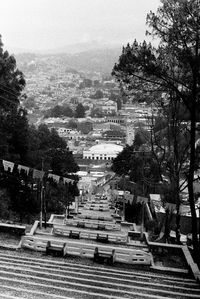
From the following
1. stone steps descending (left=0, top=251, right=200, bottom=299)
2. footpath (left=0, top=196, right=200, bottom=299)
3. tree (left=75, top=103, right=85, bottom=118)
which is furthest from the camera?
tree (left=75, top=103, right=85, bottom=118)

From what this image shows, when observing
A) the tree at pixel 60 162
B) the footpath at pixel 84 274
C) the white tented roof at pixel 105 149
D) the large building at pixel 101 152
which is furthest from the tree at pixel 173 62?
the white tented roof at pixel 105 149

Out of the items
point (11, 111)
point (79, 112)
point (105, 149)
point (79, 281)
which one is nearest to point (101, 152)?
point (105, 149)

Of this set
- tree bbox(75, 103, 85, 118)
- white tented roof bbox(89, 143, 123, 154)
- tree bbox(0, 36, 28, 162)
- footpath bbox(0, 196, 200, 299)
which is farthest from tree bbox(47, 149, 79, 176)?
tree bbox(75, 103, 85, 118)

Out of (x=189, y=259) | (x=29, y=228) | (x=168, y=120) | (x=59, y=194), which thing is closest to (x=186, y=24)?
(x=168, y=120)

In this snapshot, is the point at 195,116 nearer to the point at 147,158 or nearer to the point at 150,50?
the point at 150,50

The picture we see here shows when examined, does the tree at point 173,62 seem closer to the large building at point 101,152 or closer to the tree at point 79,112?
the large building at point 101,152

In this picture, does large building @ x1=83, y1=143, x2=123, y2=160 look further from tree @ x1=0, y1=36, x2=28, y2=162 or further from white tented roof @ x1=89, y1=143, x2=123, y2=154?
tree @ x1=0, y1=36, x2=28, y2=162
